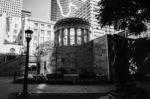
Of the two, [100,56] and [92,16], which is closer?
[100,56]

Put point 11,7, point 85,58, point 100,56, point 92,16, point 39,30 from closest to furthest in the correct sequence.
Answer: point 100,56 → point 85,58 → point 39,30 → point 92,16 → point 11,7

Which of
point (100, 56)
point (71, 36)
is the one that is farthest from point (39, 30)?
point (100, 56)

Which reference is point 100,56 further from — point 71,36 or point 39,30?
point 39,30

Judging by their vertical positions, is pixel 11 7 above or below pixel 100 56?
above

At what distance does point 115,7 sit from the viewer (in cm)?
802

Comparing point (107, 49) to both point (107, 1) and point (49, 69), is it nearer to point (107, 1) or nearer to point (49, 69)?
point (107, 1)

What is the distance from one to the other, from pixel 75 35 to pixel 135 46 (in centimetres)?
1663

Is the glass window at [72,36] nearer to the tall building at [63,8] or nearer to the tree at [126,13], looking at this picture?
the tree at [126,13]

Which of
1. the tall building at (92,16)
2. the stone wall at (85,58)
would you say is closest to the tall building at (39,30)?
the tall building at (92,16)

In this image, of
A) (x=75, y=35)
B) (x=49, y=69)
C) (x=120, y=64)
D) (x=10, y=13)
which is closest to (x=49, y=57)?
(x=49, y=69)

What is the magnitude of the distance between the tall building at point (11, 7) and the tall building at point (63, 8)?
145 feet

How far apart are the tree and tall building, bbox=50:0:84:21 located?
16395 cm

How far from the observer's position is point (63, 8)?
171 m

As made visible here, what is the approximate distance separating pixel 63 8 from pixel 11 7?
6538cm
